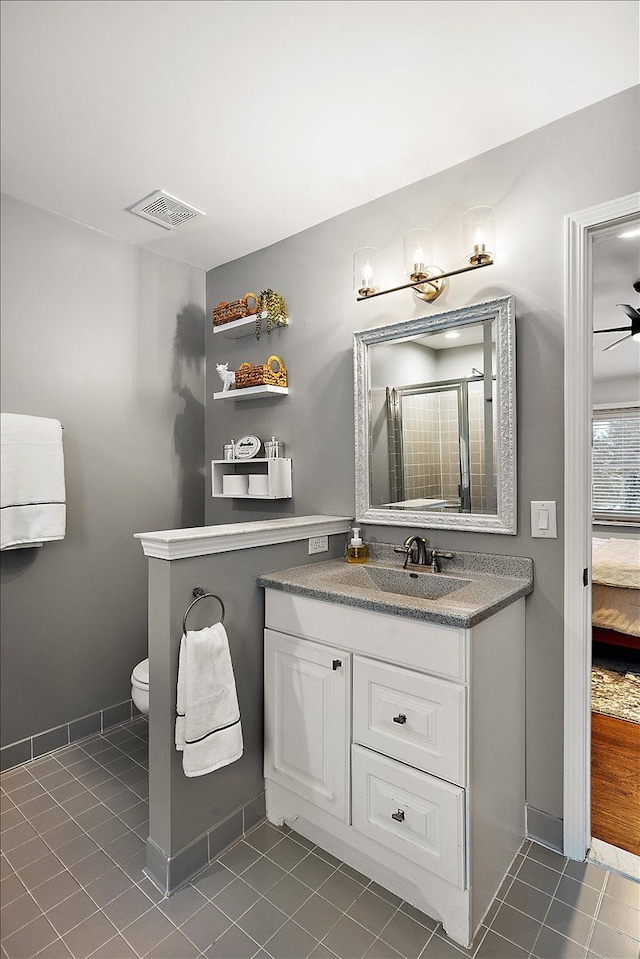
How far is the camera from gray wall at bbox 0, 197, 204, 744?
2121 millimetres

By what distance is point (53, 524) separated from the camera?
6.81 ft

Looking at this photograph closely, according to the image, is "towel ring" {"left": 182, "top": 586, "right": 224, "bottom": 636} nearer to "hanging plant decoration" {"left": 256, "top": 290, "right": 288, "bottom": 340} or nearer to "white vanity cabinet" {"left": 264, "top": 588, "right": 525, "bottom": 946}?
"white vanity cabinet" {"left": 264, "top": 588, "right": 525, "bottom": 946}

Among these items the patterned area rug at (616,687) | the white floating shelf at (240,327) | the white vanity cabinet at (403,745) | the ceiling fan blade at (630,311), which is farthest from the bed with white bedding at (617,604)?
the white floating shelf at (240,327)

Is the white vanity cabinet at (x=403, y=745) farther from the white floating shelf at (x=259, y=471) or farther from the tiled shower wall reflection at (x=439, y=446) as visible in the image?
the white floating shelf at (x=259, y=471)

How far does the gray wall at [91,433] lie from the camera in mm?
2121

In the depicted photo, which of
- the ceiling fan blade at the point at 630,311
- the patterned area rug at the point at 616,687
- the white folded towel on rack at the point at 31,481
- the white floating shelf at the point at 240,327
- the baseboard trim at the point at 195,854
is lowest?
the patterned area rug at the point at 616,687

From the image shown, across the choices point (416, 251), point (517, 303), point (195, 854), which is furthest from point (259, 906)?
point (416, 251)

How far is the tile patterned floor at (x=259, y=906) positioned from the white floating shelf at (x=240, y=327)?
2.07 metres

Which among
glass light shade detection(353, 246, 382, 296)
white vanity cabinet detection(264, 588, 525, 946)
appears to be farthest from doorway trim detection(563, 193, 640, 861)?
glass light shade detection(353, 246, 382, 296)

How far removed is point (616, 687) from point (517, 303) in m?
2.31

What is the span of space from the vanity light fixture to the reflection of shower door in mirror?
0.37 metres

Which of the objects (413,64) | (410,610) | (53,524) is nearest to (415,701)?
(410,610)

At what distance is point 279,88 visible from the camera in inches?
60.6

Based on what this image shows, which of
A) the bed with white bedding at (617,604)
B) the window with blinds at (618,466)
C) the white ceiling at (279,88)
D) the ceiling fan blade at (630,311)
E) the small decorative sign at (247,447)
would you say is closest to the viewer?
the white ceiling at (279,88)
